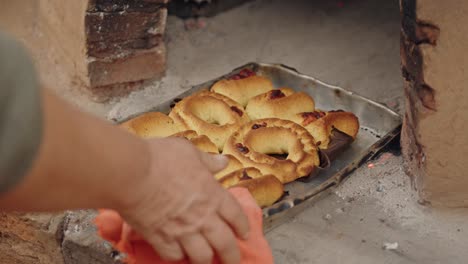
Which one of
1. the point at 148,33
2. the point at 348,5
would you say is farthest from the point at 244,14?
the point at 148,33

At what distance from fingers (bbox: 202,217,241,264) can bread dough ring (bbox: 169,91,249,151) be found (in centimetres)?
61

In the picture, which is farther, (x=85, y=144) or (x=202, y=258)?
(x=202, y=258)

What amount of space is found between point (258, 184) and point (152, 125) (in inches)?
14.7

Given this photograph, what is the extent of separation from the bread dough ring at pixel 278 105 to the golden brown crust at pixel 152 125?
20 cm

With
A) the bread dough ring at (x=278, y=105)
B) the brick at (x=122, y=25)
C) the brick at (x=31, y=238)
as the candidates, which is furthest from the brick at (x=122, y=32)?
the brick at (x=31, y=238)

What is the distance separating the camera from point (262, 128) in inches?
64.7

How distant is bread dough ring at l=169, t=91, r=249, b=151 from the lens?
1.70m

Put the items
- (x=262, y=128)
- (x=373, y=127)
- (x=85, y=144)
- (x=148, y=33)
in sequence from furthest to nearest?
1. (x=148, y=33)
2. (x=373, y=127)
3. (x=262, y=128)
4. (x=85, y=144)

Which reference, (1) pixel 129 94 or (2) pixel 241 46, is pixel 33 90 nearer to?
(1) pixel 129 94

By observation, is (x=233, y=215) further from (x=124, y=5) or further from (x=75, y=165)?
(x=124, y=5)

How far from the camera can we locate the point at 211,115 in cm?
178

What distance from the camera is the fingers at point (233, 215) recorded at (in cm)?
106

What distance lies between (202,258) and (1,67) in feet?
1.53

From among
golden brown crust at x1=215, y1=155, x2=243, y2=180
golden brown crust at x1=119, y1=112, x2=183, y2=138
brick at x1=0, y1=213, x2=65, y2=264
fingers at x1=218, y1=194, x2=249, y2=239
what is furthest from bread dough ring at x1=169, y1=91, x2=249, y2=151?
fingers at x1=218, y1=194, x2=249, y2=239
